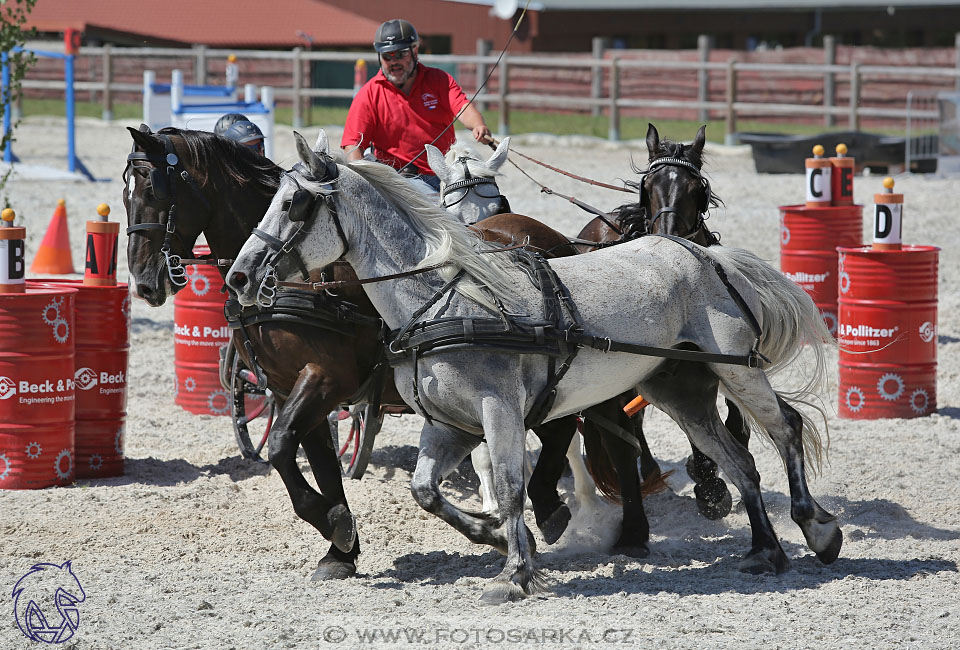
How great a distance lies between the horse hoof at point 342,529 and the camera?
5.07 meters

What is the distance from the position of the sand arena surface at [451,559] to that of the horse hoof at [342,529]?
19 cm

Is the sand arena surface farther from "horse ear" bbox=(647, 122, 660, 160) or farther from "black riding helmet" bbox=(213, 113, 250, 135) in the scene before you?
"horse ear" bbox=(647, 122, 660, 160)

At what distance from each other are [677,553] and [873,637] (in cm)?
142

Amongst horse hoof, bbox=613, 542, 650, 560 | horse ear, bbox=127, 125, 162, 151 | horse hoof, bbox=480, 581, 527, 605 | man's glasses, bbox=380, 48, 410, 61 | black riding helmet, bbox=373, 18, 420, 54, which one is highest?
black riding helmet, bbox=373, 18, 420, 54

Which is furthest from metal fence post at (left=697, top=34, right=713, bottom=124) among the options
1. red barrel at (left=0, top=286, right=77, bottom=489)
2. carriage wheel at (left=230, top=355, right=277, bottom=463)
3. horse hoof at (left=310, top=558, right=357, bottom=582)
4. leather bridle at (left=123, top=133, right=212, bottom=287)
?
horse hoof at (left=310, top=558, right=357, bottom=582)

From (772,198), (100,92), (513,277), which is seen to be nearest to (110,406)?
(513,277)

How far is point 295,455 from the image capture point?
500cm

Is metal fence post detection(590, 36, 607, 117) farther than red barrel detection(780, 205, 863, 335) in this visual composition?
Yes

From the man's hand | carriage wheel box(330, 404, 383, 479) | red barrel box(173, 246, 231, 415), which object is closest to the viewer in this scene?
carriage wheel box(330, 404, 383, 479)

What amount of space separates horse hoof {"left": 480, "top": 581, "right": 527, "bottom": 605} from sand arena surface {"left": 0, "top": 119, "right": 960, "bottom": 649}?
46mm

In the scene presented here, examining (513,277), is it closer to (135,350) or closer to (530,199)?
(135,350)

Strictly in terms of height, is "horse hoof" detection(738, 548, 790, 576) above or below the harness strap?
below

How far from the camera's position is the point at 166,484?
21.5 ft

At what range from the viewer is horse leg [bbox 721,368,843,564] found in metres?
5.12
